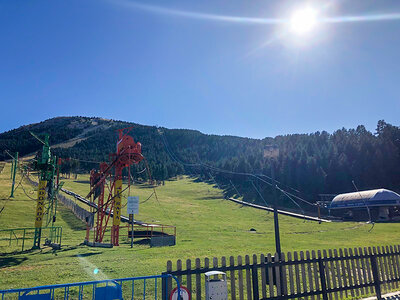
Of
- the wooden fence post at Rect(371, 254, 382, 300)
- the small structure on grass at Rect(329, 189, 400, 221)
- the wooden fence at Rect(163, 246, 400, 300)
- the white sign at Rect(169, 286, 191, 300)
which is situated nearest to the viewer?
the white sign at Rect(169, 286, 191, 300)

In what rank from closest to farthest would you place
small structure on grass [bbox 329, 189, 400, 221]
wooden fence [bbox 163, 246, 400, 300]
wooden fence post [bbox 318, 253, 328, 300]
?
wooden fence [bbox 163, 246, 400, 300], wooden fence post [bbox 318, 253, 328, 300], small structure on grass [bbox 329, 189, 400, 221]

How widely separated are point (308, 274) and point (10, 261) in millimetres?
14992

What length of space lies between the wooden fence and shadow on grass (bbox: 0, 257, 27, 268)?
10090mm

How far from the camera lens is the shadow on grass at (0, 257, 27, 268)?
13953mm

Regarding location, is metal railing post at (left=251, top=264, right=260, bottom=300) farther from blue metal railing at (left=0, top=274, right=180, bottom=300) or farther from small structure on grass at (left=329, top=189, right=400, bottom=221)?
small structure on grass at (left=329, top=189, right=400, bottom=221)

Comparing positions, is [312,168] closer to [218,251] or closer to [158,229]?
[158,229]

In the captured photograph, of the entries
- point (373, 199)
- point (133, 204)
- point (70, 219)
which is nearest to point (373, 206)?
point (373, 199)

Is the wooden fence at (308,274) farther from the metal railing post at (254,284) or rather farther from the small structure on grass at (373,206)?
the small structure on grass at (373,206)

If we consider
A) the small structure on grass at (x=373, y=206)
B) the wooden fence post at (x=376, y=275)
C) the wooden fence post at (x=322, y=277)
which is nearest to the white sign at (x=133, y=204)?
the wooden fence post at (x=322, y=277)

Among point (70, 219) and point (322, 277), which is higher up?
point (322, 277)

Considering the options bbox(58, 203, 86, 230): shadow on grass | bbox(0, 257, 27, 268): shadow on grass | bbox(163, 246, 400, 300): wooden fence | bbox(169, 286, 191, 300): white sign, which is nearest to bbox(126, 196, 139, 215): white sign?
bbox(0, 257, 27, 268): shadow on grass

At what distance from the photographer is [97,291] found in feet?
17.7

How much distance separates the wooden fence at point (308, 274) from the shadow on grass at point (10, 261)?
A: 33.1ft

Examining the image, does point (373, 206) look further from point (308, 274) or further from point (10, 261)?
point (10, 261)
